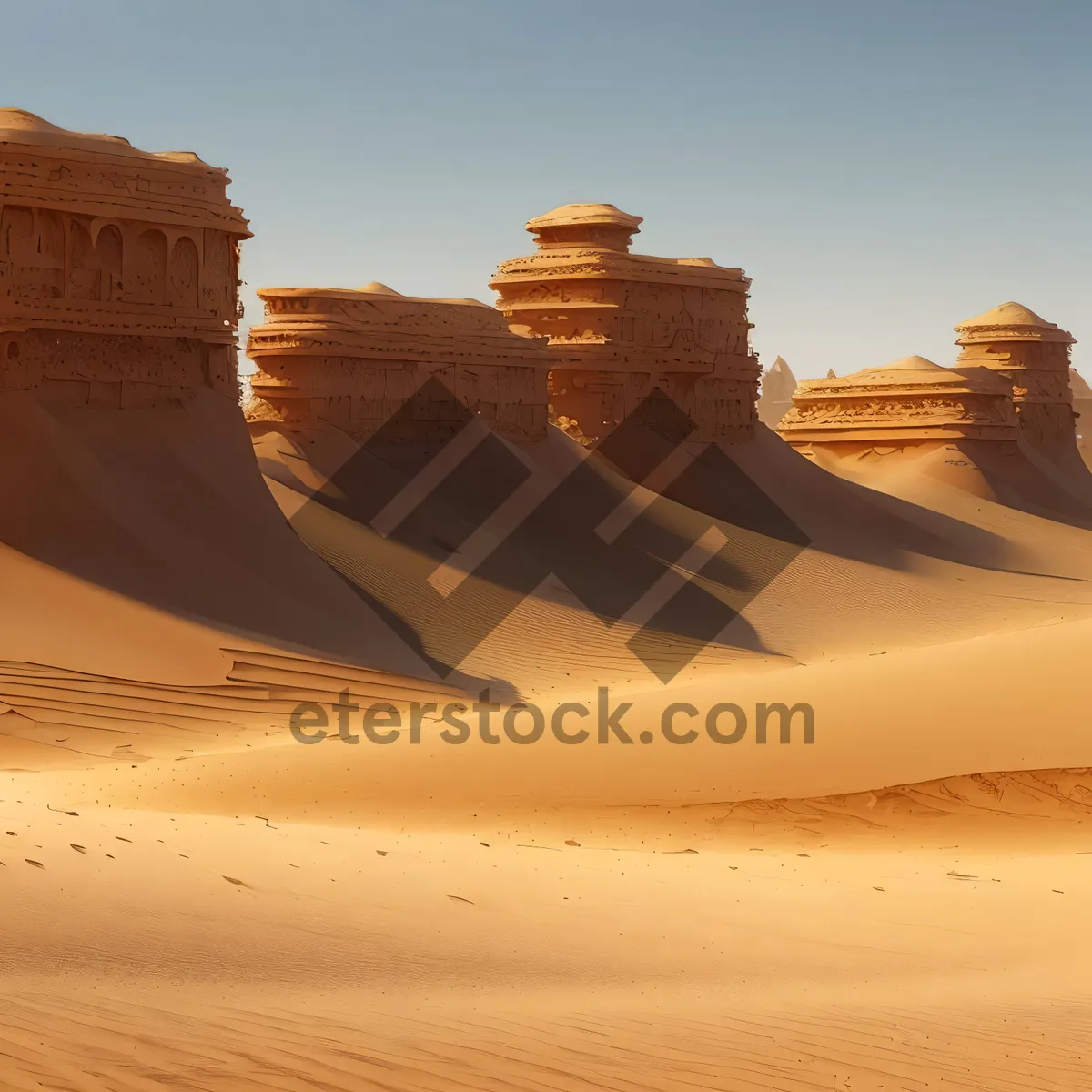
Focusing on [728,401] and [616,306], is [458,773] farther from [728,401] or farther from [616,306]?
[728,401]

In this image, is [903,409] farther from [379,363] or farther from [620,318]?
[379,363]

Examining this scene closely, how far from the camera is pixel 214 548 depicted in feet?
63.0

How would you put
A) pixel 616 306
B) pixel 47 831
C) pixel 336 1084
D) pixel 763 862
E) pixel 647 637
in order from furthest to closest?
pixel 616 306 → pixel 647 637 → pixel 763 862 → pixel 47 831 → pixel 336 1084

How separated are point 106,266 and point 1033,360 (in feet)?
114

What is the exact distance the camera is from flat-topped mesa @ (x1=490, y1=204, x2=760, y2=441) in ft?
103

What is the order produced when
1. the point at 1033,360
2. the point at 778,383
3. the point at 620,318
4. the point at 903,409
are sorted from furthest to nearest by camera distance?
the point at 778,383 → the point at 1033,360 → the point at 903,409 → the point at 620,318

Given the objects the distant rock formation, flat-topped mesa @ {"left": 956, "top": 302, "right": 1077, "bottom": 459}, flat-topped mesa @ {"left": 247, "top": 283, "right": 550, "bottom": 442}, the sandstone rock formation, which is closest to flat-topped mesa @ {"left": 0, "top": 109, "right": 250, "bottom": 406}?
the sandstone rock formation

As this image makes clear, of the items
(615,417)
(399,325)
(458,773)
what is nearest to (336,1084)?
(458,773)

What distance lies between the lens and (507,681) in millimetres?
20078

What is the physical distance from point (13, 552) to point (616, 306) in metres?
16.6

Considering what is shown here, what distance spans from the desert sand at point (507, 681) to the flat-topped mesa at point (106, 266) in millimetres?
55

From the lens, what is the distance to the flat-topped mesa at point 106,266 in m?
18.1

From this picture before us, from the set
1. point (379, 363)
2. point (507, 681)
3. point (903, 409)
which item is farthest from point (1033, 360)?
point (507, 681)

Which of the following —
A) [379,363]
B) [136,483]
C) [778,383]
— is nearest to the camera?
[136,483]
